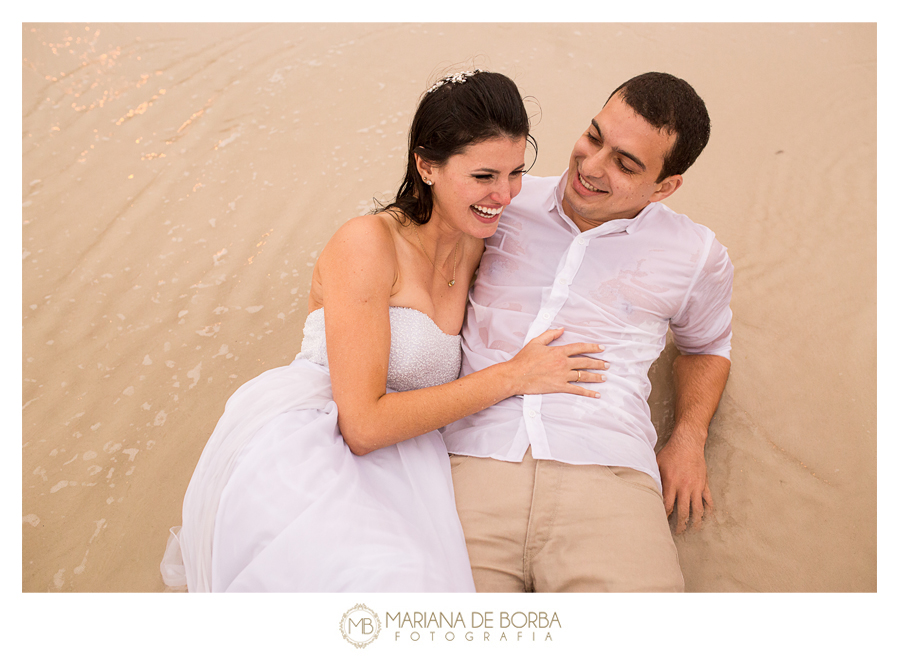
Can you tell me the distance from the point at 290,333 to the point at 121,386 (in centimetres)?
84

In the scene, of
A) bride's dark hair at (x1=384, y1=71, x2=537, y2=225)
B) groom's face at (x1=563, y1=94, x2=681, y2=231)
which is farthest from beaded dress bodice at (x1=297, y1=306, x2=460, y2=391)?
groom's face at (x1=563, y1=94, x2=681, y2=231)

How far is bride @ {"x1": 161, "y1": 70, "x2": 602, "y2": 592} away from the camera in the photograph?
173 cm

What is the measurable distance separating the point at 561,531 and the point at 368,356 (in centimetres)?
85

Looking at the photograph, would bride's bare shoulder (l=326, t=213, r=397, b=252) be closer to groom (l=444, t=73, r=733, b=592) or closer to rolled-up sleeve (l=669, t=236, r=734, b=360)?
groom (l=444, t=73, r=733, b=592)

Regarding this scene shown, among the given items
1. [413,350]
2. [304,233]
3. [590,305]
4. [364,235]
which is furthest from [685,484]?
[304,233]

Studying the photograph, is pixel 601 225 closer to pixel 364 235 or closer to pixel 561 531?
pixel 364 235

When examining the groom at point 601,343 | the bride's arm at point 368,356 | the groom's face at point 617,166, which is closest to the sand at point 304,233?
the groom at point 601,343

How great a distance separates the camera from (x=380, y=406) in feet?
6.35

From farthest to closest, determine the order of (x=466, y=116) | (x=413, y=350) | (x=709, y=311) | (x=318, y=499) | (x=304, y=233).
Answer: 1. (x=304, y=233)
2. (x=709, y=311)
3. (x=413, y=350)
4. (x=466, y=116)
5. (x=318, y=499)

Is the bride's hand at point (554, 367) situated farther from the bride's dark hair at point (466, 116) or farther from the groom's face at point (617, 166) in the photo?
the bride's dark hair at point (466, 116)

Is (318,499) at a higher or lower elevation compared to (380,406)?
lower

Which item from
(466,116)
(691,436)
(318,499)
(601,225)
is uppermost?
(466,116)

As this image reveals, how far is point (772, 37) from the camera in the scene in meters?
4.04
